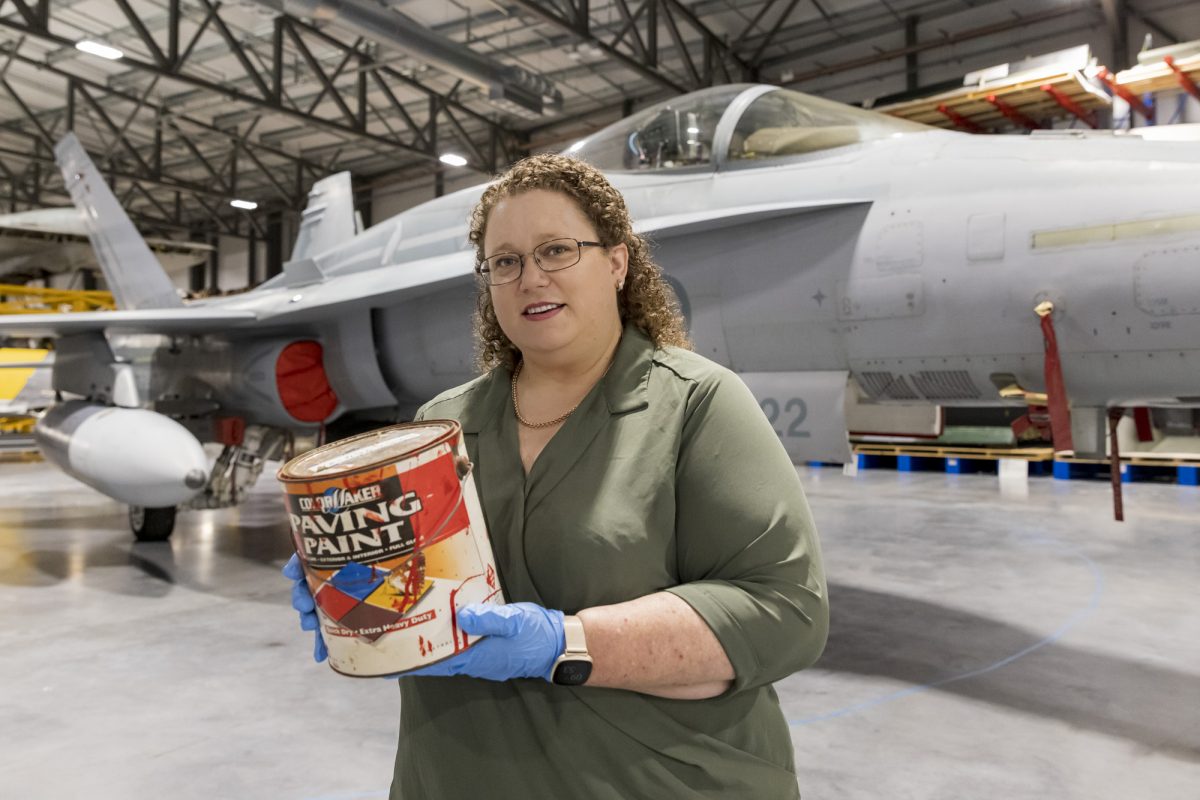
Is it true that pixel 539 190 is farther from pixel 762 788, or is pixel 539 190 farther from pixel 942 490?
pixel 942 490

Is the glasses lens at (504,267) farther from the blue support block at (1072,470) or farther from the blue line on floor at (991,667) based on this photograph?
the blue support block at (1072,470)

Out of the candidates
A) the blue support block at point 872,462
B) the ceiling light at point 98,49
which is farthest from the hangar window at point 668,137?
the ceiling light at point 98,49

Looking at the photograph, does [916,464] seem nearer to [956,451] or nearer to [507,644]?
[956,451]

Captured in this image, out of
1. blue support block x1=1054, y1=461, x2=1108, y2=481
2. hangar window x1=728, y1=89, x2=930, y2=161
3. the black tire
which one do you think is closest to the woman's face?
hangar window x1=728, y1=89, x2=930, y2=161

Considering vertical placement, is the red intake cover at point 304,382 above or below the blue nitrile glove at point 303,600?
above

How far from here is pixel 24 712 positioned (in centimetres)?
329

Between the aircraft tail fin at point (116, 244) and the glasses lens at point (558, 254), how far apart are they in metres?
8.42

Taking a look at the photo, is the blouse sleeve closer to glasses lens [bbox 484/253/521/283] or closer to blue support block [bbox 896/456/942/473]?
glasses lens [bbox 484/253/521/283]

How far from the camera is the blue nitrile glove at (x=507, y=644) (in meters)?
1.01

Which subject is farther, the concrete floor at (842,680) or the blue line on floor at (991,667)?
the blue line on floor at (991,667)

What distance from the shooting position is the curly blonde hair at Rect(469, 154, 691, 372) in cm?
127

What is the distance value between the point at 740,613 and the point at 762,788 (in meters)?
0.30

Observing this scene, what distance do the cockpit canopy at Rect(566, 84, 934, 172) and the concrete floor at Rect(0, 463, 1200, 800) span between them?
2.50 m

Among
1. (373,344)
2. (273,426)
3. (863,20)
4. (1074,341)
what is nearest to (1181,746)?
(1074,341)
